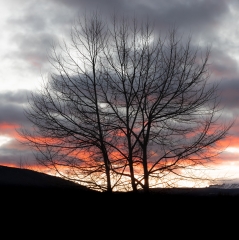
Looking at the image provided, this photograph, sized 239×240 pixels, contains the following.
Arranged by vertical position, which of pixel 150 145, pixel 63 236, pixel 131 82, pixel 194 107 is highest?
pixel 131 82

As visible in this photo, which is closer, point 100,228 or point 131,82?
point 100,228

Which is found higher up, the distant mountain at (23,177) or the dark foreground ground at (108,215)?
the distant mountain at (23,177)

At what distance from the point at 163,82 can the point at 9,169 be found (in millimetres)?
16425

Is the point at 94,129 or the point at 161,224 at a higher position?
the point at 94,129

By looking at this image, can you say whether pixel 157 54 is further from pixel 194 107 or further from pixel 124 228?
pixel 124 228

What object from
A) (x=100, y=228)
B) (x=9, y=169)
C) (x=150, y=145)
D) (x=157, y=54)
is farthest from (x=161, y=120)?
(x=9, y=169)

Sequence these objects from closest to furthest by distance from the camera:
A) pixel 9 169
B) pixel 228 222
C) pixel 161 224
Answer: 1. pixel 161 224
2. pixel 228 222
3. pixel 9 169

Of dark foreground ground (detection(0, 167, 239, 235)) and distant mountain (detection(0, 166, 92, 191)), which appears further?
distant mountain (detection(0, 166, 92, 191))

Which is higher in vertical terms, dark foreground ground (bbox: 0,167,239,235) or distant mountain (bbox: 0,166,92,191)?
distant mountain (bbox: 0,166,92,191)

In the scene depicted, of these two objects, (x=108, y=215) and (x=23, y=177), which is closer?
(x=108, y=215)

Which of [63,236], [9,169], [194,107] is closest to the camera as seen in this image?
[63,236]

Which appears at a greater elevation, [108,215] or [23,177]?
[23,177]

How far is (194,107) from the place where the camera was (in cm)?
1853

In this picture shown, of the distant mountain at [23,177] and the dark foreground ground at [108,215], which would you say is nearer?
the dark foreground ground at [108,215]
